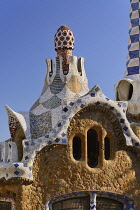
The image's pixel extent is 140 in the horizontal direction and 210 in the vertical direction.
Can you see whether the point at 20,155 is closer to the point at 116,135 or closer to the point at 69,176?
the point at 69,176

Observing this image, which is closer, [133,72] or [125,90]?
[125,90]

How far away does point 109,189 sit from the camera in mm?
12398

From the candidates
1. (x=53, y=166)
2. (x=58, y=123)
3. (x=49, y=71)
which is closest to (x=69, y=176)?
(x=53, y=166)

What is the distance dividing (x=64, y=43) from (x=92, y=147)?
366cm

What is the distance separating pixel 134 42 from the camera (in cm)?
1568

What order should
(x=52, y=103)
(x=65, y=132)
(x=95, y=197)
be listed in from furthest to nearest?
1. (x=52, y=103)
2. (x=95, y=197)
3. (x=65, y=132)

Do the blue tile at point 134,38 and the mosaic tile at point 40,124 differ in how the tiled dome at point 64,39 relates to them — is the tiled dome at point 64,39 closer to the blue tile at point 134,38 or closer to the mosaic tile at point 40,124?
the blue tile at point 134,38

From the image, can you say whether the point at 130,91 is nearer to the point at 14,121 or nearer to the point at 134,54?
the point at 134,54

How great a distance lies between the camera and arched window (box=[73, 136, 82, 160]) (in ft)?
41.2

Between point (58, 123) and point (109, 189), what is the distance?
2041 mm

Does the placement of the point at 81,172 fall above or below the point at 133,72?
below

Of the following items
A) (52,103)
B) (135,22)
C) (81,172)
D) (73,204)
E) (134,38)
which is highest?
(135,22)

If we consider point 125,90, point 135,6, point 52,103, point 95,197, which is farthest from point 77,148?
point 135,6

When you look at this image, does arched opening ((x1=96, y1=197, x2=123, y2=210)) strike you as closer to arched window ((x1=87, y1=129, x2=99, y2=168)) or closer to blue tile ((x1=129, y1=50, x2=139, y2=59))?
arched window ((x1=87, y1=129, x2=99, y2=168))
